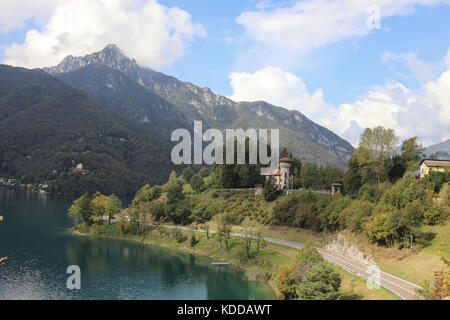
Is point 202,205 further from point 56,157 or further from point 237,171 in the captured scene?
point 56,157

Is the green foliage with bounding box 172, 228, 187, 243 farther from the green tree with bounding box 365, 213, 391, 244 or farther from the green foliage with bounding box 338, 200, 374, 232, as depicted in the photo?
the green tree with bounding box 365, 213, 391, 244

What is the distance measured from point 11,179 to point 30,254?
5973 inches

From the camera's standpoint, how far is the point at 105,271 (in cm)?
5359

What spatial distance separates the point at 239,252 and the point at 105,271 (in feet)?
69.8

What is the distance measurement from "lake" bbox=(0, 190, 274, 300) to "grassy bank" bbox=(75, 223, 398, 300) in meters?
1.92

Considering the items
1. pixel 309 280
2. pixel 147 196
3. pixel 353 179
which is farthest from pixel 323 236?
pixel 147 196

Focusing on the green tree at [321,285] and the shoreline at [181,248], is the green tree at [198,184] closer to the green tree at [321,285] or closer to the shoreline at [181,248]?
the shoreline at [181,248]

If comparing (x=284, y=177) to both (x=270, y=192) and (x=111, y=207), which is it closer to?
(x=270, y=192)

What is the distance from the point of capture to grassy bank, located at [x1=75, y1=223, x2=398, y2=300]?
1411 inches

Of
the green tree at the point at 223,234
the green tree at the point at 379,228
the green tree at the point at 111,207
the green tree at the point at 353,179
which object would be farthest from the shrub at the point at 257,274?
the green tree at the point at 111,207
